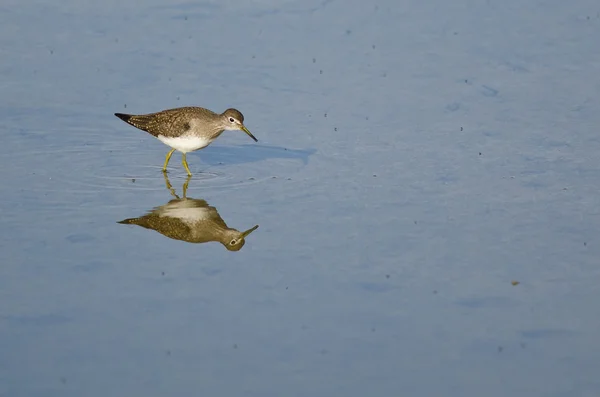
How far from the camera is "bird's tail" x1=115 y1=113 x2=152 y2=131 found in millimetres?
13156

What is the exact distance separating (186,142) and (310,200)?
1.82 metres

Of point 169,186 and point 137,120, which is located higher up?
point 137,120

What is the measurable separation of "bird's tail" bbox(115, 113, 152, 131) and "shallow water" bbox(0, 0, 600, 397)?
1.25 feet

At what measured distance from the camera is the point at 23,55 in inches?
622

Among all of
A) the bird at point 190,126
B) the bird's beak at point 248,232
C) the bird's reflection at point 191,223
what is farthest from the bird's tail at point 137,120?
the bird's beak at point 248,232

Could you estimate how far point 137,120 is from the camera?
1323 cm

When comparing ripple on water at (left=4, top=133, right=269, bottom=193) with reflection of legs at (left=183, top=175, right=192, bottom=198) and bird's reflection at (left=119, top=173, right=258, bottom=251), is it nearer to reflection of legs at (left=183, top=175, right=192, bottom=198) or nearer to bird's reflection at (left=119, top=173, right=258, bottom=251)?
reflection of legs at (left=183, top=175, right=192, bottom=198)

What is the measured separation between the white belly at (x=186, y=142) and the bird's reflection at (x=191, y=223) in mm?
913

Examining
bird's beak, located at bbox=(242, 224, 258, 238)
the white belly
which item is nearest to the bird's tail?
the white belly

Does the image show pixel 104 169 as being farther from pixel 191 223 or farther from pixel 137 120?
pixel 191 223

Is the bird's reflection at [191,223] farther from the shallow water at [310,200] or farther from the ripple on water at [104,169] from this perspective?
the ripple on water at [104,169]

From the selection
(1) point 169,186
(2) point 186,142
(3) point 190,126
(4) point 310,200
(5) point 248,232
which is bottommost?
(5) point 248,232

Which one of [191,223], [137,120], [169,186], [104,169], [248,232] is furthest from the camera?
[137,120]

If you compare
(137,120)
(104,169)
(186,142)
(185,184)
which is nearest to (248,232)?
(185,184)
